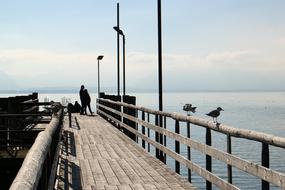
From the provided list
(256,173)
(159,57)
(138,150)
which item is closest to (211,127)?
(256,173)

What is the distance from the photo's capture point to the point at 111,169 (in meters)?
11.0

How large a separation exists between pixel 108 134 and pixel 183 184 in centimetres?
1086

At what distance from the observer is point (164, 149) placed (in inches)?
463

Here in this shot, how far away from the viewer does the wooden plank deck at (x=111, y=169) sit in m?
9.16

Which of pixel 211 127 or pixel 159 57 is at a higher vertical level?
pixel 159 57

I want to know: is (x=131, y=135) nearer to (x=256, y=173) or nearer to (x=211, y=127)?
(x=211, y=127)

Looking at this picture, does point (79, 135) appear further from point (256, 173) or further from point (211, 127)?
point (256, 173)

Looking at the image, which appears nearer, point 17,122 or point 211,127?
point 211,127

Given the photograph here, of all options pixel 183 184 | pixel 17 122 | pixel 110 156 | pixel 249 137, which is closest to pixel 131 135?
pixel 17 122

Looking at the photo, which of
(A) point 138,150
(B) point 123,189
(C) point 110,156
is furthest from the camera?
(A) point 138,150

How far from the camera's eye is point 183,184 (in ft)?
30.1

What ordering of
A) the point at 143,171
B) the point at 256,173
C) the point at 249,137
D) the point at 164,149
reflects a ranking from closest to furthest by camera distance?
the point at 256,173, the point at 249,137, the point at 143,171, the point at 164,149

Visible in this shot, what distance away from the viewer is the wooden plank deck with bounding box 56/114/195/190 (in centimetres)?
916

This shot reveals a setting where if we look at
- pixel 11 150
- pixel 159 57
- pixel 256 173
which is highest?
pixel 159 57
